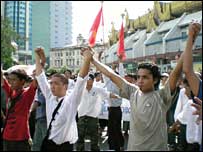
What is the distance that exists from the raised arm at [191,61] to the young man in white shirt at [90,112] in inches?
146

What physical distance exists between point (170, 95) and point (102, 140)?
5.56 m

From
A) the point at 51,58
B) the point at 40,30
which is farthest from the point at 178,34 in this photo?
the point at 40,30

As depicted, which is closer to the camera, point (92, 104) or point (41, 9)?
point (92, 104)

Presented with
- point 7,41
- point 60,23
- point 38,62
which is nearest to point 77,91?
point 38,62

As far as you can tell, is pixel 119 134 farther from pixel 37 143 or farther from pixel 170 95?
pixel 170 95

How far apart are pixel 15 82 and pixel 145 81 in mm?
1573

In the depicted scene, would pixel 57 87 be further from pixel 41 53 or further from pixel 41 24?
pixel 41 24

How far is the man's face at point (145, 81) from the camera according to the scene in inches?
124

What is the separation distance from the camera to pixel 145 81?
3176 millimetres

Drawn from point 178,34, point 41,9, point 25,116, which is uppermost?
point 41,9

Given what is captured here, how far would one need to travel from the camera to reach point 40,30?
355ft

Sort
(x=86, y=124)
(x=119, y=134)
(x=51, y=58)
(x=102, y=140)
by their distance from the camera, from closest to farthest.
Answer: (x=86, y=124) → (x=119, y=134) → (x=102, y=140) → (x=51, y=58)

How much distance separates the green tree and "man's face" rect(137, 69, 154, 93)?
29.6 meters

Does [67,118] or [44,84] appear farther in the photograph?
[44,84]
